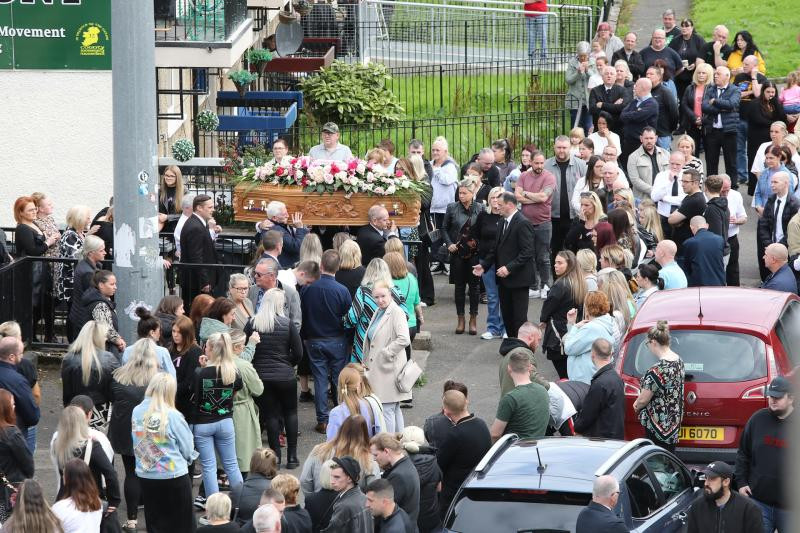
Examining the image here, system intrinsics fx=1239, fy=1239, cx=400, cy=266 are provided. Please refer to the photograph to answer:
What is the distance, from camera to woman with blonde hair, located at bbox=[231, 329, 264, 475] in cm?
1002

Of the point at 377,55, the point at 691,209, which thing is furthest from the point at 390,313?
the point at 377,55

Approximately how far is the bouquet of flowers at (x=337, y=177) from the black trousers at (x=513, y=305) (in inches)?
65.0

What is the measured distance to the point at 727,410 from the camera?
1029 cm

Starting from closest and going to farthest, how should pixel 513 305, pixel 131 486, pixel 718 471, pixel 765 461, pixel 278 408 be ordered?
pixel 718 471
pixel 765 461
pixel 131 486
pixel 278 408
pixel 513 305

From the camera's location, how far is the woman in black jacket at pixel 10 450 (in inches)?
331

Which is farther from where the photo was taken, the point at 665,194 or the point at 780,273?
the point at 665,194

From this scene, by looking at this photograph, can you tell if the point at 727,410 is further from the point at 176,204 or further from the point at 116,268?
the point at 176,204

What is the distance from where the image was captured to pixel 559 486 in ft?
25.2

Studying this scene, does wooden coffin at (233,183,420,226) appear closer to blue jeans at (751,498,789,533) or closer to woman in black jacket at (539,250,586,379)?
woman in black jacket at (539,250,586,379)

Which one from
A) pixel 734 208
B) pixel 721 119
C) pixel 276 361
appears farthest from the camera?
pixel 721 119

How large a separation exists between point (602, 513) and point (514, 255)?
22.9 ft

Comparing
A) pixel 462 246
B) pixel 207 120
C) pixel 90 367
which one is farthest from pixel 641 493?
pixel 207 120

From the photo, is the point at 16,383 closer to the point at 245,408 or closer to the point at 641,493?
the point at 245,408

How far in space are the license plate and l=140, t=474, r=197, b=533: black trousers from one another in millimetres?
4191
